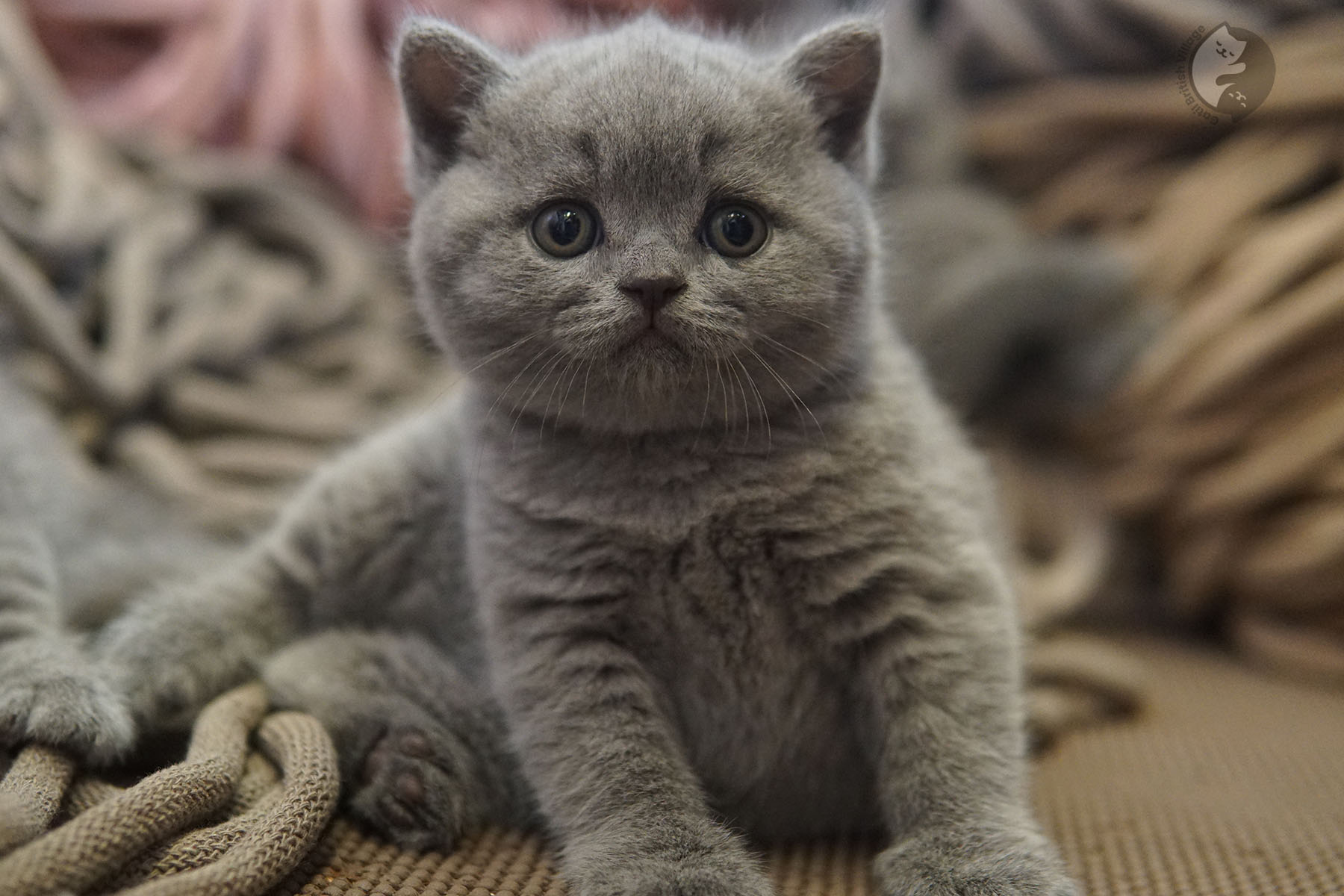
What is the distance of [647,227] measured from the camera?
0.86 meters

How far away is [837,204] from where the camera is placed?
3.06 feet

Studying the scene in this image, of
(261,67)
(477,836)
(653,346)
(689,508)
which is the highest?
(261,67)

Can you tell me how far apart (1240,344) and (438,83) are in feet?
3.64

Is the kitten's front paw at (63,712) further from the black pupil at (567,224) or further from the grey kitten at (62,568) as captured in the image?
the black pupil at (567,224)

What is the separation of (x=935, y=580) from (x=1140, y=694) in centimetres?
59

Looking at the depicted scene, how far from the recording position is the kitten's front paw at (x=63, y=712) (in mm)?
869

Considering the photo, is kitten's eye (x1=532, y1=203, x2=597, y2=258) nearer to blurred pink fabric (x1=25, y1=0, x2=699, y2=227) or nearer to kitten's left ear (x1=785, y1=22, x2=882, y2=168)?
kitten's left ear (x1=785, y1=22, x2=882, y2=168)

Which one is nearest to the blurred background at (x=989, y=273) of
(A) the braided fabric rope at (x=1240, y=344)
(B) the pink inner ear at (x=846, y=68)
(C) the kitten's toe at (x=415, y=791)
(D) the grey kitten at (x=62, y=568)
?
(A) the braided fabric rope at (x=1240, y=344)

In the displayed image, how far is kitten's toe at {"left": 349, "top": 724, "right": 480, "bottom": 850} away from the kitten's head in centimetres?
32

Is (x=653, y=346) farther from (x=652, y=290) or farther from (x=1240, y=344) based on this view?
(x=1240, y=344)

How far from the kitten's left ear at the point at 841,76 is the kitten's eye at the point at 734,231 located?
0.15 metres

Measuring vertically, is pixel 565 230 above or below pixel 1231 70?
below

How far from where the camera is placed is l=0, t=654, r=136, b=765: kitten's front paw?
869mm

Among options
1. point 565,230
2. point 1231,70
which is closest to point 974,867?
point 565,230
